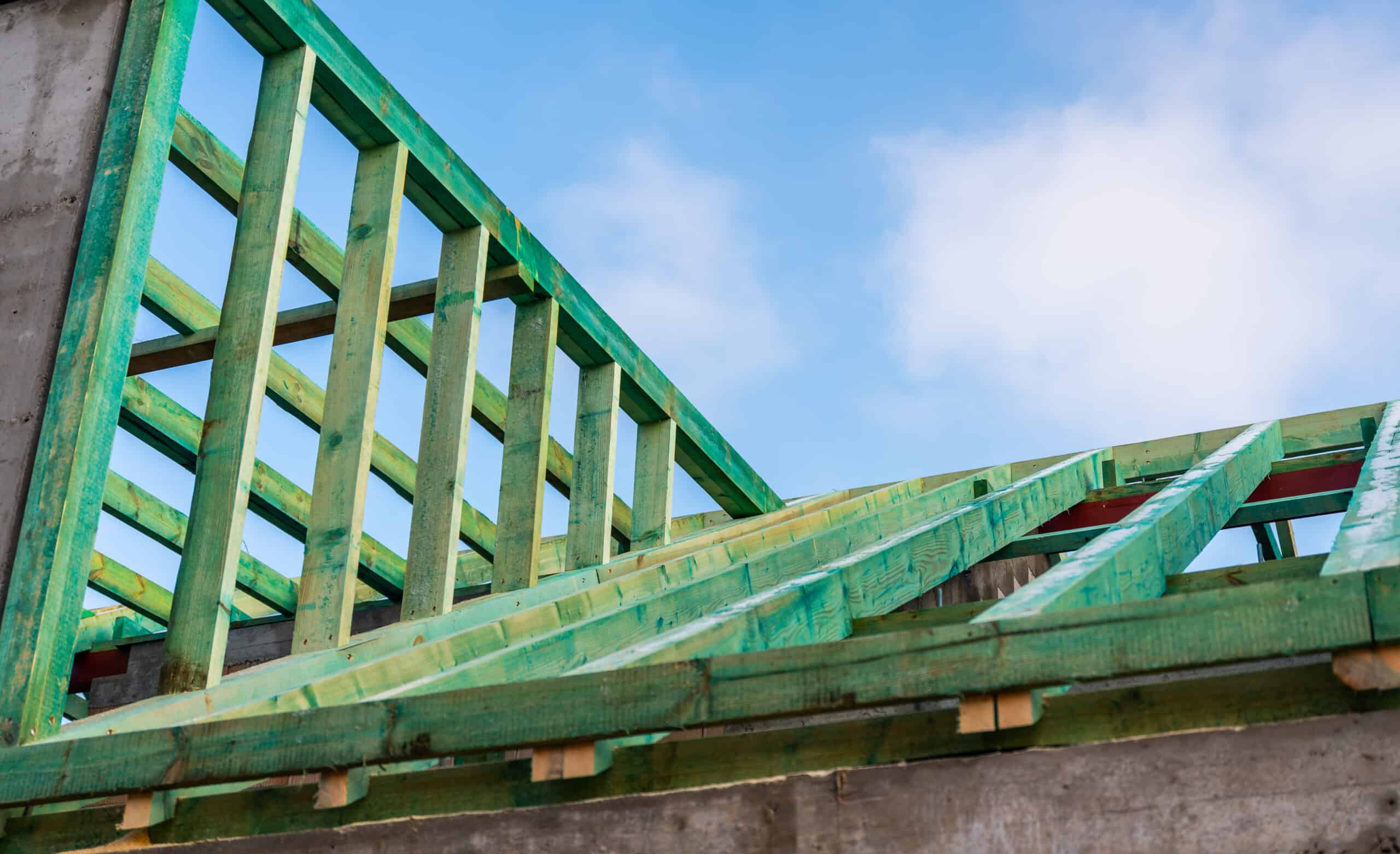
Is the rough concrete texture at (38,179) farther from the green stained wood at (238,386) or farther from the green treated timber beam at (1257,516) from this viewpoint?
the green treated timber beam at (1257,516)

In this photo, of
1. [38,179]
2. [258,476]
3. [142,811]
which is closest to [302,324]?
[38,179]

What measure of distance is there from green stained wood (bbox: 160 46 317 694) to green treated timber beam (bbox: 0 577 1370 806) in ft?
2.52

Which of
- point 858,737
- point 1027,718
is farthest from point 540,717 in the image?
point 1027,718

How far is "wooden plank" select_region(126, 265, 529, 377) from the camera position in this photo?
582 cm

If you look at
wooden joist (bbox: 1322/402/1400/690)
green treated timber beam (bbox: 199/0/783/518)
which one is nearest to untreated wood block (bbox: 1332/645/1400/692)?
wooden joist (bbox: 1322/402/1400/690)

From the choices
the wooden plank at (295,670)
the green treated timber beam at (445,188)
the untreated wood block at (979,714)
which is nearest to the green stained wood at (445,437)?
the wooden plank at (295,670)

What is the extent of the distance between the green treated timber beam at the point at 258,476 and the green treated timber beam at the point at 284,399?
0.01m

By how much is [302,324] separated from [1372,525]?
4.32 m

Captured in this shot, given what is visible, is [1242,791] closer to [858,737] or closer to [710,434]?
[858,737]

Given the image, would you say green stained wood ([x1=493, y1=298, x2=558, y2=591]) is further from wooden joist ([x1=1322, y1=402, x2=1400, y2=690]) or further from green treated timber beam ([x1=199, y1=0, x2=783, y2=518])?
wooden joist ([x1=1322, y1=402, x2=1400, y2=690])

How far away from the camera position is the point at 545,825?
9.18 ft

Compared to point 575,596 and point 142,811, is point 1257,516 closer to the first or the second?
point 575,596

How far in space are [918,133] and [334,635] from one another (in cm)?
5096

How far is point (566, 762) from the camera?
2.75 metres
